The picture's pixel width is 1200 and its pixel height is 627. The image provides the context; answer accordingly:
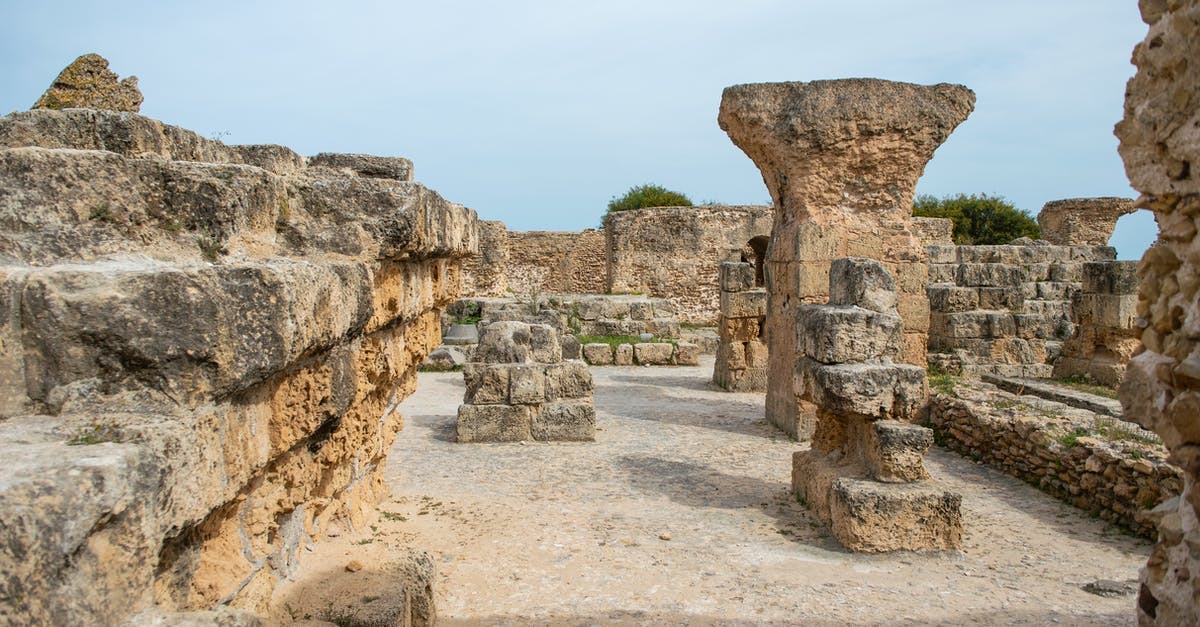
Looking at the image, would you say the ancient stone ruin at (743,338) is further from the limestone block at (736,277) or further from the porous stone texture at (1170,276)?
the porous stone texture at (1170,276)

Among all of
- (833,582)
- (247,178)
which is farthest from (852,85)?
(247,178)

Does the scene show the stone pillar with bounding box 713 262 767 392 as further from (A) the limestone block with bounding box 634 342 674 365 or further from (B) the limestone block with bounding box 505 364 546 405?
(B) the limestone block with bounding box 505 364 546 405

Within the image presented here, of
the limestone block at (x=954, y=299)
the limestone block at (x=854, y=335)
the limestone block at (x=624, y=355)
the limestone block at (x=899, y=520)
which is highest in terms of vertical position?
the limestone block at (x=954, y=299)

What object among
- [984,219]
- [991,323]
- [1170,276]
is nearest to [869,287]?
[1170,276]

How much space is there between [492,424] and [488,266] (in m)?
14.2

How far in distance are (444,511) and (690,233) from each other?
17.0 m

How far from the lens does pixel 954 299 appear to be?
1319cm

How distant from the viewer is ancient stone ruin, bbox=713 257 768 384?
40.1 ft

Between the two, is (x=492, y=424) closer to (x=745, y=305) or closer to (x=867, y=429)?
(x=867, y=429)

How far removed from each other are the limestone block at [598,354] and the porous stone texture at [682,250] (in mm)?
7026

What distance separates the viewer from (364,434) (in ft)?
14.5

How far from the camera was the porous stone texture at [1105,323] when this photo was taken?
35.1ft

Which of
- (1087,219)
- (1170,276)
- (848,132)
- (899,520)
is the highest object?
(1087,219)

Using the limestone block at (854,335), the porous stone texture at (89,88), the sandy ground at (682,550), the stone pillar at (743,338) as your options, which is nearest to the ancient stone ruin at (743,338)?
the stone pillar at (743,338)
